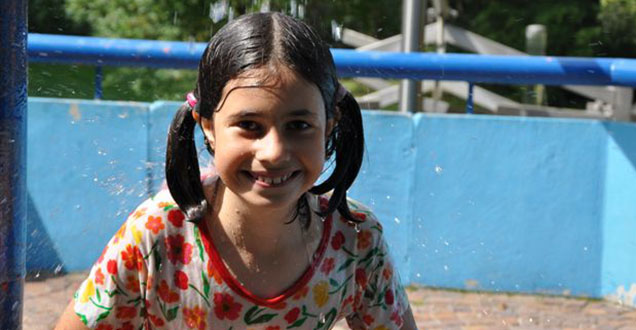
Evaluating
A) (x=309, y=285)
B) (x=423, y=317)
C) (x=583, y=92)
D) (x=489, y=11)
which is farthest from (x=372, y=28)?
(x=309, y=285)

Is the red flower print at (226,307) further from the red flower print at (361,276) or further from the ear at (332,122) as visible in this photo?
the ear at (332,122)

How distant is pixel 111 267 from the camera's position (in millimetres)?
2129

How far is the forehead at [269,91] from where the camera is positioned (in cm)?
196

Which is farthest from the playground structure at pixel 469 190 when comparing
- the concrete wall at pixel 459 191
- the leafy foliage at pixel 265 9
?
the leafy foliage at pixel 265 9

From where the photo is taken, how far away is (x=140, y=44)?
439cm

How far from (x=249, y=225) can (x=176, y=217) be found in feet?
0.53

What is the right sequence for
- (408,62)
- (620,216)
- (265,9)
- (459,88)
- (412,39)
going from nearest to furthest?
(265,9) < (408,62) < (620,216) < (412,39) < (459,88)

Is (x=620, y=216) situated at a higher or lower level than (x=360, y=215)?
lower

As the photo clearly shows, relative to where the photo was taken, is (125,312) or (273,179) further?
(125,312)

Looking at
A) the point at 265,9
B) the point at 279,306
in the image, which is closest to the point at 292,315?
the point at 279,306

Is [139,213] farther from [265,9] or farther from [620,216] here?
[620,216]

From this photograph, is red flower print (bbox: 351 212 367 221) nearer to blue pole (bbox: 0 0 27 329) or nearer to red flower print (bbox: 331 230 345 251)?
red flower print (bbox: 331 230 345 251)

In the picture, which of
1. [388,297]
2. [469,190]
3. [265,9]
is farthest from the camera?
[469,190]

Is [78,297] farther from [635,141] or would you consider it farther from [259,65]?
[635,141]
